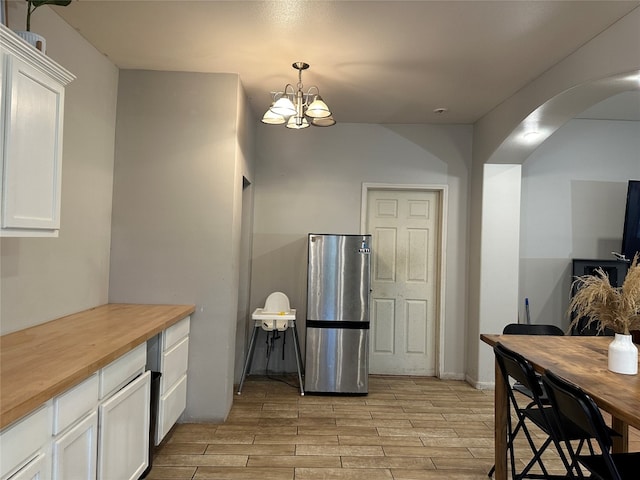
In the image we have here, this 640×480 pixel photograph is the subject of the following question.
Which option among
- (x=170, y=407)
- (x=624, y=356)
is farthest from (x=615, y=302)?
(x=170, y=407)

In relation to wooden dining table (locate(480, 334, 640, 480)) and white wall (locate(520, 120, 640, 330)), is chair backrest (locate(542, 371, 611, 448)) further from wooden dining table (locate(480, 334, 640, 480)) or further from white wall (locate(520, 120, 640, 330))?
white wall (locate(520, 120, 640, 330))

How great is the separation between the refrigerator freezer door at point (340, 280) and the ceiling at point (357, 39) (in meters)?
1.39

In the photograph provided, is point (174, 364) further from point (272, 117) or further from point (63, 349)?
point (272, 117)

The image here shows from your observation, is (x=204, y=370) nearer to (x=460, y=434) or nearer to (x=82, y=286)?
(x=82, y=286)

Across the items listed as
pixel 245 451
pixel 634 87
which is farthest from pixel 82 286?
pixel 634 87

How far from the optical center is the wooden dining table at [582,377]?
5.07 ft

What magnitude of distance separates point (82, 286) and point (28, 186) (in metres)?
1.25

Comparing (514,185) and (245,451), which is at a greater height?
(514,185)

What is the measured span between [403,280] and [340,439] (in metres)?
2.07

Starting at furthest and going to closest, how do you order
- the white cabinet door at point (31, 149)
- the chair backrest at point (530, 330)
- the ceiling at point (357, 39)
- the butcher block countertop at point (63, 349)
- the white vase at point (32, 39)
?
the chair backrest at point (530, 330) < the ceiling at point (357, 39) < the white vase at point (32, 39) < the white cabinet door at point (31, 149) < the butcher block countertop at point (63, 349)

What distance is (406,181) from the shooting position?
178 inches

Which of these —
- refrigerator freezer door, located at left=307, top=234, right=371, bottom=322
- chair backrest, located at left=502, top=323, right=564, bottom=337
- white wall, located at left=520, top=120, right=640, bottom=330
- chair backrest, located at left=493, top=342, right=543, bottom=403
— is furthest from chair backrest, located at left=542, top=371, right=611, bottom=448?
white wall, located at left=520, top=120, right=640, bottom=330

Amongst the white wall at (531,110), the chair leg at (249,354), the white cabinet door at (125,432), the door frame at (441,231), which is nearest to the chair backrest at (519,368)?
the white wall at (531,110)

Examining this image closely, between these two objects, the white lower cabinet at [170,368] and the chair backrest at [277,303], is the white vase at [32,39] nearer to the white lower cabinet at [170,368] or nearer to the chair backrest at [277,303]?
the white lower cabinet at [170,368]
